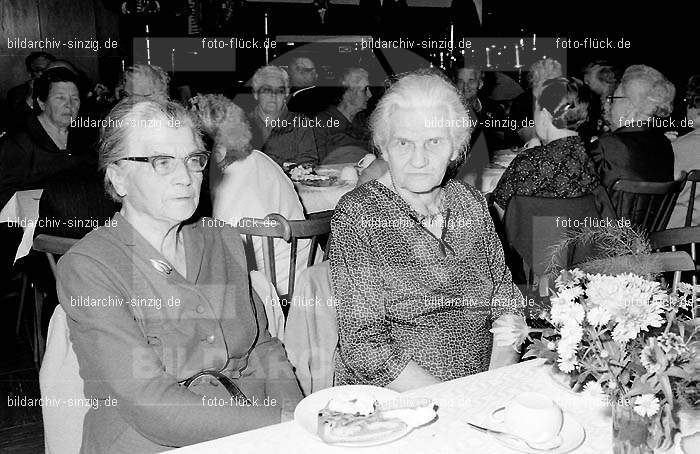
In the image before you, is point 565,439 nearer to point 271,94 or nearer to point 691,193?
point 691,193

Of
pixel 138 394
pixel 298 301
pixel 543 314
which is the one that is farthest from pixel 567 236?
pixel 138 394

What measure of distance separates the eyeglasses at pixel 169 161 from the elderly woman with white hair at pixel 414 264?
42 cm

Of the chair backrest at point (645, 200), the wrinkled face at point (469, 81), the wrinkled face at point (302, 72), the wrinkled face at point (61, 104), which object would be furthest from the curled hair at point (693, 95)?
the wrinkled face at point (61, 104)

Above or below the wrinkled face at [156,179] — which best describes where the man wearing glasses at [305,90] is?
above

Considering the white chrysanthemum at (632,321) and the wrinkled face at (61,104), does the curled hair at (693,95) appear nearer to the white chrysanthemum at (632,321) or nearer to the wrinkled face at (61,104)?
the white chrysanthemum at (632,321)

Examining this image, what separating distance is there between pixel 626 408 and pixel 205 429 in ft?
2.99

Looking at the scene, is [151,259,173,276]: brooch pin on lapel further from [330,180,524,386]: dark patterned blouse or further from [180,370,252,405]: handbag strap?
[330,180,524,386]: dark patterned blouse

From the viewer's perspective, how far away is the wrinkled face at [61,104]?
14.1 ft

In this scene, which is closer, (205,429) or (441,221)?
(205,429)

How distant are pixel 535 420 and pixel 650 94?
321 centimetres

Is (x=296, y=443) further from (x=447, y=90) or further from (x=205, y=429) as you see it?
(x=447, y=90)

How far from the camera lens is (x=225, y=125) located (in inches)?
121

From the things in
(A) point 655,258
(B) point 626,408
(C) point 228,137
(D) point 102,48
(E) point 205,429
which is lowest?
(E) point 205,429

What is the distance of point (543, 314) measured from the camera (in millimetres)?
1226
